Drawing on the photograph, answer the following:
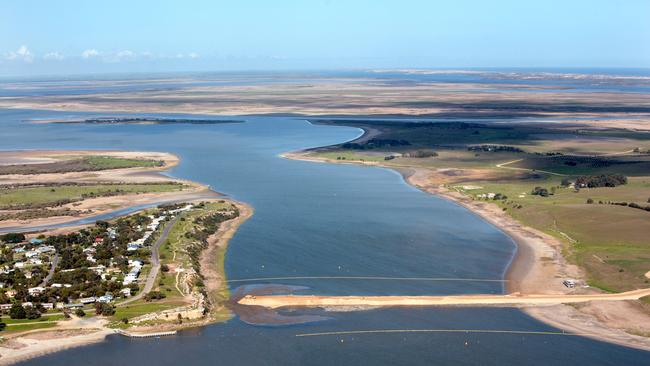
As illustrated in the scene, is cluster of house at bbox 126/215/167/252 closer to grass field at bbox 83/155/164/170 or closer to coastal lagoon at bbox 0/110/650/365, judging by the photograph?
coastal lagoon at bbox 0/110/650/365

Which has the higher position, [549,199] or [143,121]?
[549,199]


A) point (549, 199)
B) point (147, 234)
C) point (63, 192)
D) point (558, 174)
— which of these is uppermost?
point (558, 174)

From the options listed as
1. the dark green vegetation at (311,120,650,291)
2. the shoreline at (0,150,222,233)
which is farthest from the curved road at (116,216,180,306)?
the dark green vegetation at (311,120,650,291)

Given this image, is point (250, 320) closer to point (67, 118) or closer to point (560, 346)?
point (560, 346)

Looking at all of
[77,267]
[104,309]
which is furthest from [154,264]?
[104,309]

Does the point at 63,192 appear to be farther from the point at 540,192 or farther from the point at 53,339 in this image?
the point at 540,192

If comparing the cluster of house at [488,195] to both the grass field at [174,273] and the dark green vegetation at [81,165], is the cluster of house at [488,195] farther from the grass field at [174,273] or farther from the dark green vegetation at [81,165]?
the dark green vegetation at [81,165]
